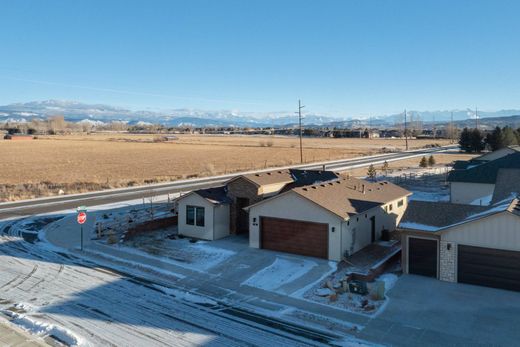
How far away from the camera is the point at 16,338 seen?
14266mm

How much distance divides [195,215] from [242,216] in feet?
9.92

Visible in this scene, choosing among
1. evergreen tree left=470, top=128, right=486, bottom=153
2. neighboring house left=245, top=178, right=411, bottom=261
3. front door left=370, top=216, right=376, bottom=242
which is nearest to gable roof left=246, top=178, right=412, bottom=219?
neighboring house left=245, top=178, right=411, bottom=261

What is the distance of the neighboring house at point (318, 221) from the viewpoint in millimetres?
23336

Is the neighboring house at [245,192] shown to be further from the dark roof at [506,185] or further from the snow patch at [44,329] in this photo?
the snow patch at [44,329]

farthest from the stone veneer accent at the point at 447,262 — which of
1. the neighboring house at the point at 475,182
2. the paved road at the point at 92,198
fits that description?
the paved road at the point at 92,198

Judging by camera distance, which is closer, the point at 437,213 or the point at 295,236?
the point at 437,213

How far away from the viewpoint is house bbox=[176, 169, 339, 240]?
27828 mm

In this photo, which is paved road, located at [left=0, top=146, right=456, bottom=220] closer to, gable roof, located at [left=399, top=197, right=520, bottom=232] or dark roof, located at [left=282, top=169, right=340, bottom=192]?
dark roof, located at [left=282, top=169, right=340, bottom=192]

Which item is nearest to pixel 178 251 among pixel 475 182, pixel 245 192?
pixel 245 192

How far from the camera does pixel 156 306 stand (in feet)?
56.8

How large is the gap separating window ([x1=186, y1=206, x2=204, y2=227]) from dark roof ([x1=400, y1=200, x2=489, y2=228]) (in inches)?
467

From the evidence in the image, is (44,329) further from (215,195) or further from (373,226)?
(373,226)

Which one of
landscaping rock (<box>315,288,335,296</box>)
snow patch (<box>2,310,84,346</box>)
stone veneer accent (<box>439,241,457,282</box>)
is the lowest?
landscaping rock (<box>315,288,335,296</box>)

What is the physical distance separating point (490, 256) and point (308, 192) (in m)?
9.15
